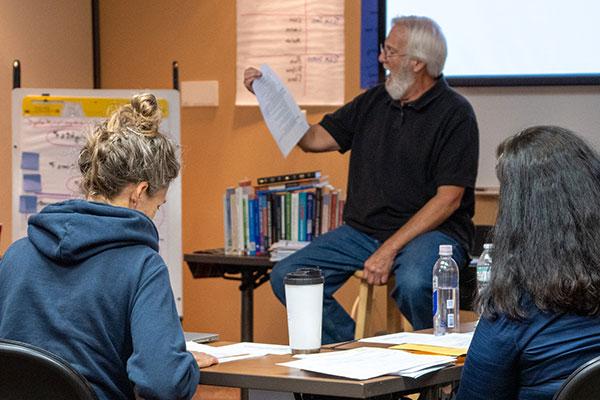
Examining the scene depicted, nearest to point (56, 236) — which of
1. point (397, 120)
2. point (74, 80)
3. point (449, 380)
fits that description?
point (449, 380)

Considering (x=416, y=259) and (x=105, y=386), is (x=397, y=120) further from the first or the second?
(x=105, y=386)

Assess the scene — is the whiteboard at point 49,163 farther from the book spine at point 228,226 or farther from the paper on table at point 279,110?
the paper on table at point 279,110

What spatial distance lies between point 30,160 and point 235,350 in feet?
7.80

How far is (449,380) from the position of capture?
77.5 inches

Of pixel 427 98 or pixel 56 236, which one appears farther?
pixel 427 98

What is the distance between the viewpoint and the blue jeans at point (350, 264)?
3.52 meters

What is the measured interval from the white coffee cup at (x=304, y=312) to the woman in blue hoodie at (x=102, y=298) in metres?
0.25

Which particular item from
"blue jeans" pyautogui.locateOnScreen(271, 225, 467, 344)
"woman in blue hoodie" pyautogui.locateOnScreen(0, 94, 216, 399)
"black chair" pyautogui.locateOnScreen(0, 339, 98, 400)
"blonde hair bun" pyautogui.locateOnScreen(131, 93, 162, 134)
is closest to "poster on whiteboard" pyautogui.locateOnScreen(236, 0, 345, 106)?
"blue jeans" pyautogui.locateOnScreen(271, 225, 467, 344)

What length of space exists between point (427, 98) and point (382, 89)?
0.25 metres

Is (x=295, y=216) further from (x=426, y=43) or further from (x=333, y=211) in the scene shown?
(x=426, y=43)

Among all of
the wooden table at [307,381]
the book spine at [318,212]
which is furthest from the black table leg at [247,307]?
the wooden table at [307,381]

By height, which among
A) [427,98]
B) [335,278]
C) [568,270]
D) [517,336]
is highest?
[427,98]

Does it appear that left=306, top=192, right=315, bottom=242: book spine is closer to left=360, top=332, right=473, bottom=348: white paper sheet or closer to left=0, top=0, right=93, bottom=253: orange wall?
left=0, top=0, right=93, bottom=253: orange wall

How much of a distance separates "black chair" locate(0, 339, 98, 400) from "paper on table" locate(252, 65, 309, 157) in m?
2.34
